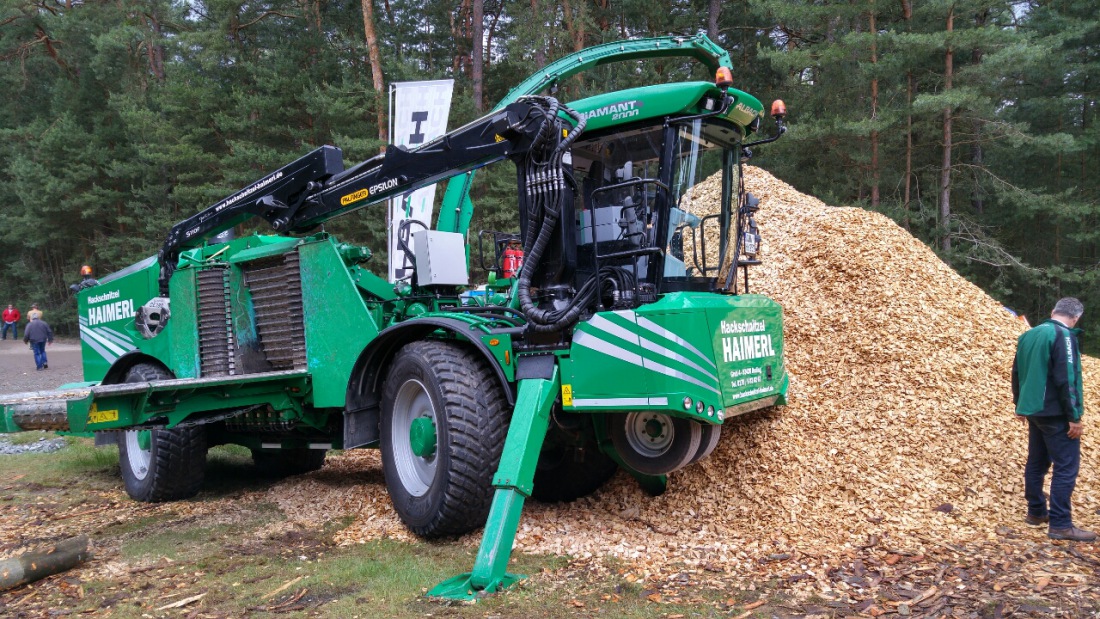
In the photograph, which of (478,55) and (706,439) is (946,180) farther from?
(706,439)

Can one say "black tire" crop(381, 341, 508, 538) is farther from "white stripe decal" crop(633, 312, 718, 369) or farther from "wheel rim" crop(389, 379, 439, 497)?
"white stripe decal" crop(633, 312, 718, 369)

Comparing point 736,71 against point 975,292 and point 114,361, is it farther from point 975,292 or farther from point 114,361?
point 114,361

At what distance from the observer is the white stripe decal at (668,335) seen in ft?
13.5

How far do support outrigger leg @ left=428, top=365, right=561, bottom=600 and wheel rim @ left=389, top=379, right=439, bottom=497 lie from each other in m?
0.94

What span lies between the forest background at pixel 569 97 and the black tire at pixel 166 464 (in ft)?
20.6

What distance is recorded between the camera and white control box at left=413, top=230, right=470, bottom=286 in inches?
230

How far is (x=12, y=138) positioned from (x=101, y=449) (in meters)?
26.1

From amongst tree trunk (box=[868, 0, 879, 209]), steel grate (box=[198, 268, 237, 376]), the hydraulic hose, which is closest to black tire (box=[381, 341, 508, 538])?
the hydraulic hose

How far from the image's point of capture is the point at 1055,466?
4762mm

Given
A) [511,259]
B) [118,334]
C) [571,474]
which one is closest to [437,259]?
[511,259]

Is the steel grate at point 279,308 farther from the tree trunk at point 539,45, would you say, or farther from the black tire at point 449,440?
the tree trunk at point 539,45

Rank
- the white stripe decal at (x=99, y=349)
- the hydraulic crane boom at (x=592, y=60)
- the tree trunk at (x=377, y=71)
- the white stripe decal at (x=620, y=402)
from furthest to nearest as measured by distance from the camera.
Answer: the tree trunk at (x=377, y=71) < the white stripe decal at (x=99, y=349) < the hydraulic crane boom at (x=592, y=60) < the white stripe decal at (x=620, y=402)

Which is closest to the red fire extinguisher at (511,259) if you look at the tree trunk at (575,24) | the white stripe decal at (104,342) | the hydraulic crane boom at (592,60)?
the hydraulic crane boom at (592,60)

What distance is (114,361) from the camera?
7.52 m
